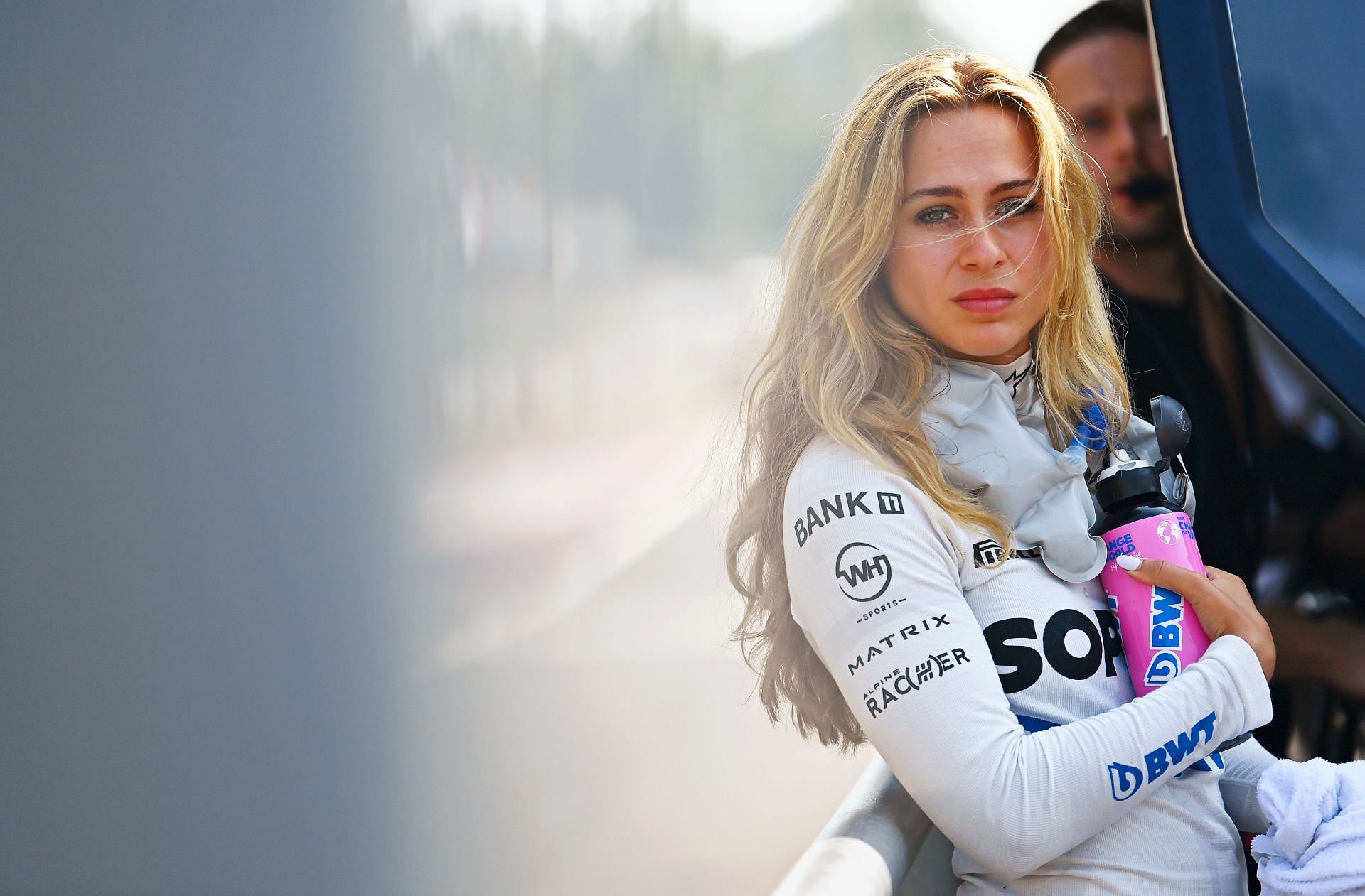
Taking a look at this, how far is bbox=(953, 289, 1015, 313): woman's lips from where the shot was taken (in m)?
0.98

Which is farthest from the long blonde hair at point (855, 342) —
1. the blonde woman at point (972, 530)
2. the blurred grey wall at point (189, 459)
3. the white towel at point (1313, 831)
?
the blurred grey wall at point (189, 459)

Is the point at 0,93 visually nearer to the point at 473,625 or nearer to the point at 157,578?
the point at 157,578

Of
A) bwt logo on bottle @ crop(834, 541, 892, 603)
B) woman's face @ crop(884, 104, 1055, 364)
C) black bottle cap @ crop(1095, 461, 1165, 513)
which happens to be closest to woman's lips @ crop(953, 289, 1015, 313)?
woman's face @ crop(884, 104, 1055, 364)

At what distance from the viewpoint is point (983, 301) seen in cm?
98

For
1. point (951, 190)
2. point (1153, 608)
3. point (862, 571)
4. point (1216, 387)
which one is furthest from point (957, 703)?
point (1216, 387)

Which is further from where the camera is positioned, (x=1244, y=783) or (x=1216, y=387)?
(x=1216, y=387)

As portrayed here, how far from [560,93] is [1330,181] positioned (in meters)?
0.92

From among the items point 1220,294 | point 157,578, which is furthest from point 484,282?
point 1220,294

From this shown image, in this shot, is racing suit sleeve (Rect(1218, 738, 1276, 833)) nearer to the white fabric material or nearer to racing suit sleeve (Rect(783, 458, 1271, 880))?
racing suit sleeve (Rect(783, 458, 1271, 880))

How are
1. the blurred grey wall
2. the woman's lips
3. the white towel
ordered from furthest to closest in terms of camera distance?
the woman's lips → the white towel → the blurred grey wall

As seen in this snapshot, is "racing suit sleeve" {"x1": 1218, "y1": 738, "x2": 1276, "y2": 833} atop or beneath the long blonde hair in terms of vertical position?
beneath

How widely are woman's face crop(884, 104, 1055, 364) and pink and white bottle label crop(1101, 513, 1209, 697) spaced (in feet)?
0.69

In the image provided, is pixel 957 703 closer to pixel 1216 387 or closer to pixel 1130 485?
pixel 1130 485

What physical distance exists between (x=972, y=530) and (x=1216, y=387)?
634 millimetres
